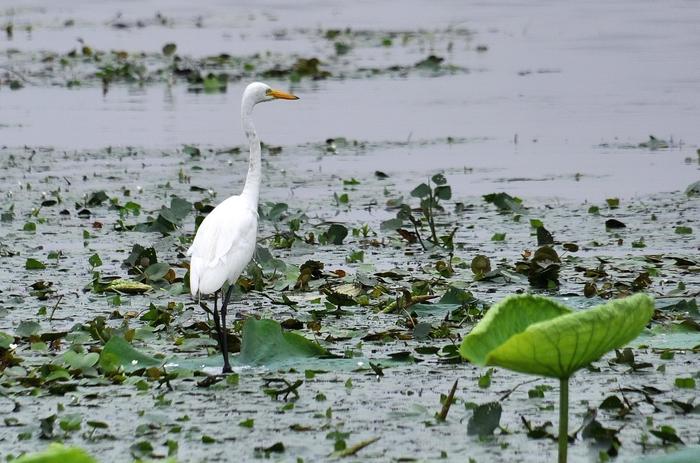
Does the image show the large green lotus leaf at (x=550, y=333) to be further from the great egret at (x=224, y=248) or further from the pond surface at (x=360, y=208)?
the great egret at (x=224, y=248)

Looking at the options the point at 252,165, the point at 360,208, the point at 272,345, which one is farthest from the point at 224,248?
the point at 360,208

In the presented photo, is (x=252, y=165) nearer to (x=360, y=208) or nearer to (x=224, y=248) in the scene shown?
(x=224, y=248)

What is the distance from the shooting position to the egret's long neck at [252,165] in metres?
8.04

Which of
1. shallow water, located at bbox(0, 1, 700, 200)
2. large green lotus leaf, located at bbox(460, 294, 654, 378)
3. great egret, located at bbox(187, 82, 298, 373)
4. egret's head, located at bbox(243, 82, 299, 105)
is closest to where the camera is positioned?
large green lotus leaf, located at bbox(460, 294, 654, 378)

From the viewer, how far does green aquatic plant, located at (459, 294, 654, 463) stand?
3830mm

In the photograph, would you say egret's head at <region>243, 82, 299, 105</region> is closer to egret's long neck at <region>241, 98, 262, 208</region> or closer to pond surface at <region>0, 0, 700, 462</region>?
egret's long neck at <region>241, 98, 262, 208</region>

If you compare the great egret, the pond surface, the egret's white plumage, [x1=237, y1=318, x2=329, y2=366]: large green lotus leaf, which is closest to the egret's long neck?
the great egret

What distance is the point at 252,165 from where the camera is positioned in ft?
26.9

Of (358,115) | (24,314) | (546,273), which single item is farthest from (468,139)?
(24,314)

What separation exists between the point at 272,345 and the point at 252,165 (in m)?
1.40

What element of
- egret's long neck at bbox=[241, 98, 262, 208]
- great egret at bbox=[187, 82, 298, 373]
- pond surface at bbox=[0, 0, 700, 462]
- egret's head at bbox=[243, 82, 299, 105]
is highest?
egret's head at bbox=[243, 82, 299, 105]

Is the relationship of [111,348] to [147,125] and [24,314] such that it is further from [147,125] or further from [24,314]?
[147,125]

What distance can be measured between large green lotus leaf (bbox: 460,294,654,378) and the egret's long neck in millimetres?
3933

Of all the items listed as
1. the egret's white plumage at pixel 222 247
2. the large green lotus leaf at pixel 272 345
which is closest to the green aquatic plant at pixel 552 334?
the large green lotus leaf at pixel 272 345
